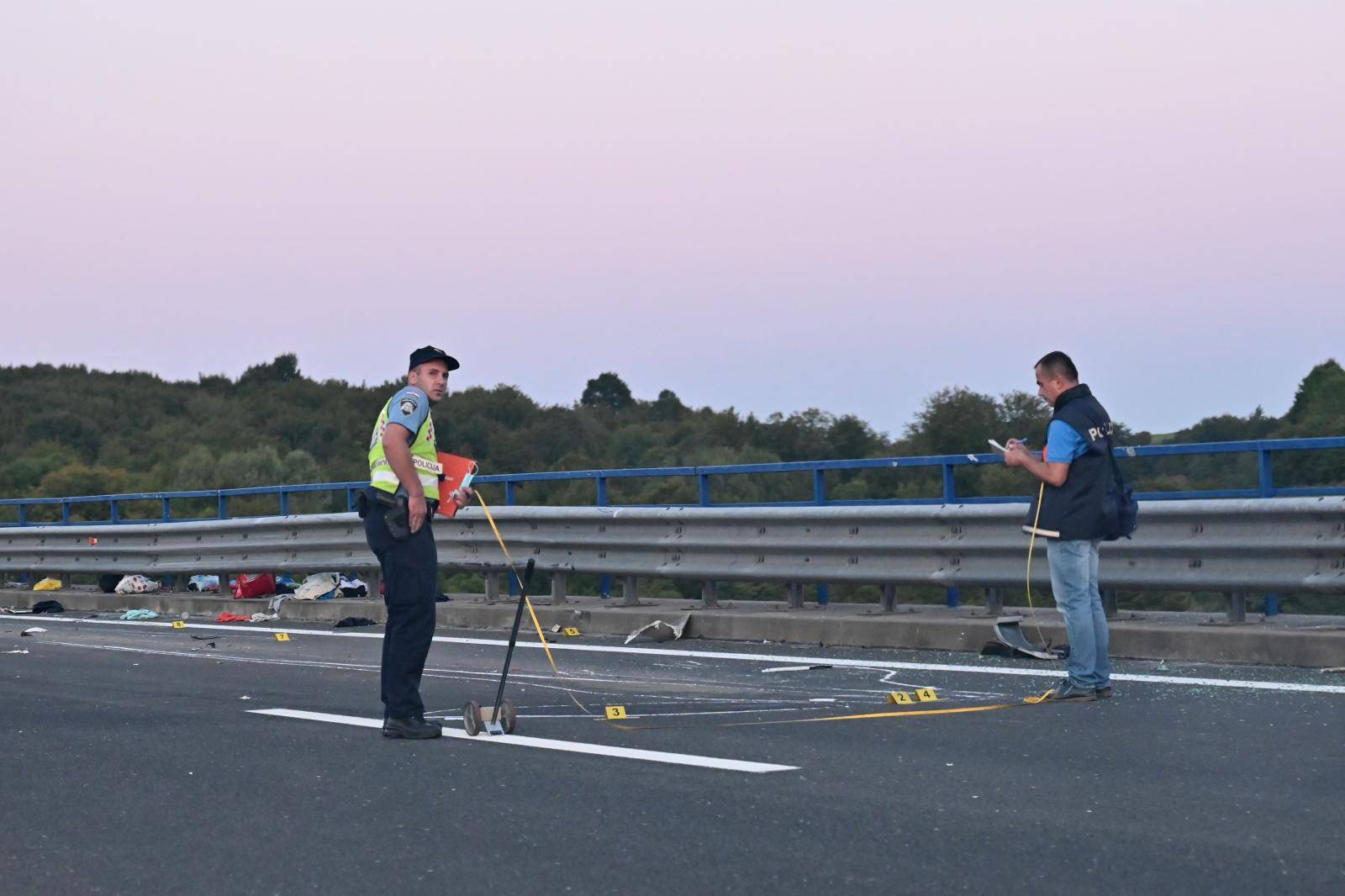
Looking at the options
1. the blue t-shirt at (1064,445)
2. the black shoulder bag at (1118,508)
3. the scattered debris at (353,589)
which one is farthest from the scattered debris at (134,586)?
the black shoulder bag at (1118,508)

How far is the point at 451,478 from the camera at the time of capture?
26.2ft

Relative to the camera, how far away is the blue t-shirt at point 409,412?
779cm

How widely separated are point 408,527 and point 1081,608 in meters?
3.38

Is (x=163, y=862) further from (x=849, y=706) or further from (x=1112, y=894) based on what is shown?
(x=849, y=706)

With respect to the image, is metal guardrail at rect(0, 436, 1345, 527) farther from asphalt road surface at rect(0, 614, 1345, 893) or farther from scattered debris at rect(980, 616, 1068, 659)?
asphalt road surface at rect(0, 614, 1345, 893)

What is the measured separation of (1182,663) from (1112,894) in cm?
558

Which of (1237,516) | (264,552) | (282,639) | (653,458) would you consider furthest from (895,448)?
(1237,516)

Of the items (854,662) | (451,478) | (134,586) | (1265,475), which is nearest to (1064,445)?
(1265,475)

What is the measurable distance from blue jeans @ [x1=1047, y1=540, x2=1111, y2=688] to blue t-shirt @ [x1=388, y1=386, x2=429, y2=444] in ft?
10.7

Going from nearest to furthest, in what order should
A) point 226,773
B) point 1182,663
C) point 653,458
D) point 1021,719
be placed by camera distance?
point 226,773, point 1021,719, point 1182,663, point 653,458

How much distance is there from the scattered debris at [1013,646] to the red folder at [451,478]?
4.05m

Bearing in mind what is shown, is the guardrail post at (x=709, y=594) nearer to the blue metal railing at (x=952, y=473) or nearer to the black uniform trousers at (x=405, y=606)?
the blue metal railing at (x=952, y=473)

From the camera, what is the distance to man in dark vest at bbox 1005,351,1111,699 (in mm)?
8484

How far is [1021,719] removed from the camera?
306 inches
